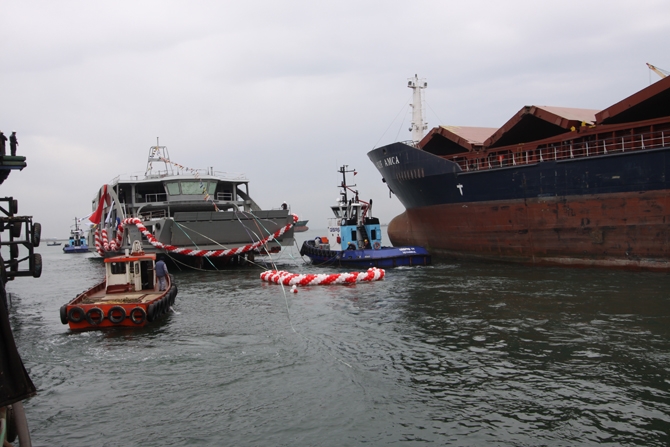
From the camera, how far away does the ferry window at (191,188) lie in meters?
32.2

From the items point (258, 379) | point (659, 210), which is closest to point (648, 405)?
point (258, 379)

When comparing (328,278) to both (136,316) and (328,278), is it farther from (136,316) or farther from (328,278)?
(136,316)

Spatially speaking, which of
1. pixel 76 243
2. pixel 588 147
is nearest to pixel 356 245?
pixel 588 147

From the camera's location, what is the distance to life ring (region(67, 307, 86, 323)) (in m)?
13.4

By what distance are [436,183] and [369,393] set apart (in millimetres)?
22495

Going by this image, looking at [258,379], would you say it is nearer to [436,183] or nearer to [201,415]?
[201,415]

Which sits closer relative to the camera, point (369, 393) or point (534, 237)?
point (369, 393)

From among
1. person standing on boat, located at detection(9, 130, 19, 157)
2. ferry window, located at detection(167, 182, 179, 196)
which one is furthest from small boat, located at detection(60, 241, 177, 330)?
ferry window, located at detection(167, 182, 179, 196)

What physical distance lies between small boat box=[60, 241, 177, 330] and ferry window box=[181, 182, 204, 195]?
626 inches

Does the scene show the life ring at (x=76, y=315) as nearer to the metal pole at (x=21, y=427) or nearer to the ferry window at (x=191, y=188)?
the metal pole at (x=21, y=427)

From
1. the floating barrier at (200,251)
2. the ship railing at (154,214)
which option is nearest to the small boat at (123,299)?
the floating barrier at (200,251)

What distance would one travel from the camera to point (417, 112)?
40.4 metres

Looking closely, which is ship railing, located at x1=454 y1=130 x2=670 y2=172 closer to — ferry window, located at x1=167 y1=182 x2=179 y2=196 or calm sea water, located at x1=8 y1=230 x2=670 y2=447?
calm sea water, located at x1=8 y1=230 x2=670 y2=447

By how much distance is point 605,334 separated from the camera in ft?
38.3
